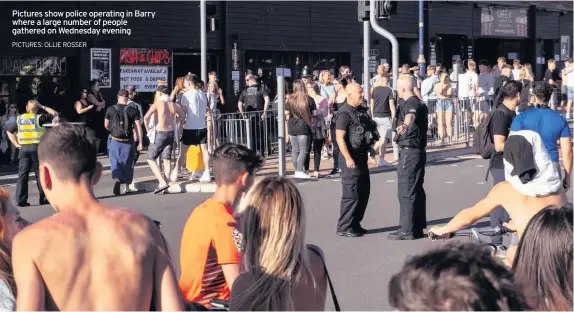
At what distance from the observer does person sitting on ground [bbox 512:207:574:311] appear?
3242mm

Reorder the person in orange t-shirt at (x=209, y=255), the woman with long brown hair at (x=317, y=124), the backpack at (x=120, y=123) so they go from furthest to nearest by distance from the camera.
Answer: the woman with long brown hair at (x=317, y=124) → the backpack at (x=120, y=123) → the person in orange t-shirt at (x=209, y=255)

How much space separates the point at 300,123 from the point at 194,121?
1.81 m

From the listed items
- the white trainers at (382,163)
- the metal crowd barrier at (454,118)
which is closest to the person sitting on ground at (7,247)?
the white trainers at (382,163)

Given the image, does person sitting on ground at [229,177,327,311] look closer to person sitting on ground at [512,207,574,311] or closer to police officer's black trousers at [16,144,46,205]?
person sitting on ground at [512,207,574,311]

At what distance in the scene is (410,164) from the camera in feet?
33.5

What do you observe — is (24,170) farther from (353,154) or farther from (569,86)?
(569,86)

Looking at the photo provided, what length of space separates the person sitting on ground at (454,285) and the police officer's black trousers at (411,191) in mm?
7931

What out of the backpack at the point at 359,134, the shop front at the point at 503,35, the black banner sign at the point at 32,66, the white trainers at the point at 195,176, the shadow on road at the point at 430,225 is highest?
the shop front at the point at 503,35

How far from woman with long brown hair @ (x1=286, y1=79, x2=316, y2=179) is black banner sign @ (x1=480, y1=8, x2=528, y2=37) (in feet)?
65.6

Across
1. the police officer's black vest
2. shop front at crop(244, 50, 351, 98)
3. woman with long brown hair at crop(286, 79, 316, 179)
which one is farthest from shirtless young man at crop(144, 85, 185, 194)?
shop front at crop(244, 50, 351, 98)

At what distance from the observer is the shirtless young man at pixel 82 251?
3348 mm

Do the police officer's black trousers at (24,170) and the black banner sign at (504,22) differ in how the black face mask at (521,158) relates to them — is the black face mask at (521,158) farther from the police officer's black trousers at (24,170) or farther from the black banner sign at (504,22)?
the black banner sign at (504,22)

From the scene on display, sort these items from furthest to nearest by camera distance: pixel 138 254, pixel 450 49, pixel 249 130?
pixel 450 49, pixel 249 130, pixel 138 254

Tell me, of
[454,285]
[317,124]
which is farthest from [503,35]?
[454,285]
